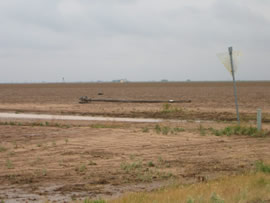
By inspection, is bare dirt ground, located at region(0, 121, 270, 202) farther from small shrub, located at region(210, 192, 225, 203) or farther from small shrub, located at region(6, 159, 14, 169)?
small shrub, located at region(210, 192, 225, 203)

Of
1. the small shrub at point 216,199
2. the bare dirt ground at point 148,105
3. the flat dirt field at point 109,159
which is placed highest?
the bare dirt ground at point 148,105

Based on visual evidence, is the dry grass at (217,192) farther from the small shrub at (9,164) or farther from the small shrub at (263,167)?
the small shrub at (9,164)

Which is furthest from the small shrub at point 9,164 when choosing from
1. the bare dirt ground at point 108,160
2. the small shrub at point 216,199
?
the small shrub at point 216,199

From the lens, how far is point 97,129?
17922 mm

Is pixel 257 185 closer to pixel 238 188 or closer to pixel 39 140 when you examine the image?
pixel 238 188

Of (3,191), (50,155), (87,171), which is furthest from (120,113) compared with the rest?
(3,191)

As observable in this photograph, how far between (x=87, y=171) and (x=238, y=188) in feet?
13.4

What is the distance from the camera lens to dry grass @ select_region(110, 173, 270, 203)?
23.9ft

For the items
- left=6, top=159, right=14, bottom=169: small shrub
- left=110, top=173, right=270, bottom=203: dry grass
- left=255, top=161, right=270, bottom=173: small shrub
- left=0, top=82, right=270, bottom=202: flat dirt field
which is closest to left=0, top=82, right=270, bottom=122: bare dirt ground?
left=0, top=82, right=270, bottom=202: flat dirt field

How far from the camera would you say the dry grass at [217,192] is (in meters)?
7.28

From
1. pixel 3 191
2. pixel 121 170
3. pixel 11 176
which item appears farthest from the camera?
pixel 121 170

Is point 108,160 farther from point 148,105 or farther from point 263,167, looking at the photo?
point 148,105

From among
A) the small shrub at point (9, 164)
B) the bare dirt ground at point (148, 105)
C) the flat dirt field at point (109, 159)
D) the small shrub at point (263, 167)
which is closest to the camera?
the flat dirt field at point (109, 159)

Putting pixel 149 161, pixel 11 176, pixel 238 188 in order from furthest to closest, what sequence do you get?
1. pixel 149 161
2. pixel 11 176
3. pixel 238 188
